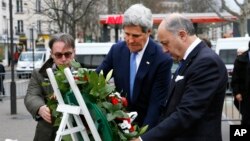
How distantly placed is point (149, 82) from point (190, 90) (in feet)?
2.48

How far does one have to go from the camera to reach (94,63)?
19.5 metres

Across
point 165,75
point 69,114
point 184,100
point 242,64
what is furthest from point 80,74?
point 242,64

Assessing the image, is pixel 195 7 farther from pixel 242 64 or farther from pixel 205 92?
pixel 205 92

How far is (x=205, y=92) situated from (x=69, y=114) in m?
0.75

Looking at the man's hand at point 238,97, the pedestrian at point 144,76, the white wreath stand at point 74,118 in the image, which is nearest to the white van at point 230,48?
the man's hand at point 238,97

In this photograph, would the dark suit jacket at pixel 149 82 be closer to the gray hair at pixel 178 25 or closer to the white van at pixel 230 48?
the gray hair at pixel 178 25

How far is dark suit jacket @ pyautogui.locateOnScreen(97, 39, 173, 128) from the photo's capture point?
3598mm

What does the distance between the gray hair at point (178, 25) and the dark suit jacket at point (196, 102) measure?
0.12 m

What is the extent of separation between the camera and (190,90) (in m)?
2.88

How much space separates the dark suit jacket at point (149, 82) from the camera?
360 centimetres

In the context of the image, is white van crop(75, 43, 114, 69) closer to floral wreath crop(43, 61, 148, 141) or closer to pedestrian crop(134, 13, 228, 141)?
pedestrian crop(134, 13, 228, 141)

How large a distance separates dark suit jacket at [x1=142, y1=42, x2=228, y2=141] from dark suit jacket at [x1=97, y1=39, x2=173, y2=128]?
559mm

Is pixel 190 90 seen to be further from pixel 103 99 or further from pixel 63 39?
pixel 63 39

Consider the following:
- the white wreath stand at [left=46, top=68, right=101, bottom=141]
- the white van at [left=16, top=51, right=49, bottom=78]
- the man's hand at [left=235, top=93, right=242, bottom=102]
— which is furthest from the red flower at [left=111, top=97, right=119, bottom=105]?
the white van at [left=16, top=51, right=49, bottom=78]
